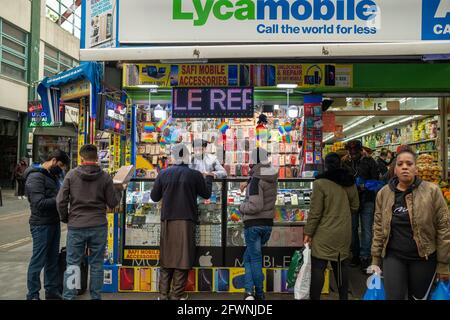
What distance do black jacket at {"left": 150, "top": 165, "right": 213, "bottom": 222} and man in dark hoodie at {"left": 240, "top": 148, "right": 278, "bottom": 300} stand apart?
1.83ft

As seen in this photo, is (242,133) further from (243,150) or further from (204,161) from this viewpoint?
(204,161)

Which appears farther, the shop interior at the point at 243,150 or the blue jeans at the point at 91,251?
the shop interior at the point at 243,150

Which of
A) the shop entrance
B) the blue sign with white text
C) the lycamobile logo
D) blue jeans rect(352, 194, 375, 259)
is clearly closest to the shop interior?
blue jeans rect(352, 194, 375, 259)

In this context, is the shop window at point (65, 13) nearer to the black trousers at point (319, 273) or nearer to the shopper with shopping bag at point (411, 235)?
the black trousers at point (319, 273)

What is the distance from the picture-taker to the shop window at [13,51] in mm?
18734

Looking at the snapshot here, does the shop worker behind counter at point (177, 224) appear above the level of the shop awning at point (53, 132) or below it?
below

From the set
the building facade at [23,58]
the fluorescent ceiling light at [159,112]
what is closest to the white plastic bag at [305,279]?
the fluorescent ceiling light at [159,112]

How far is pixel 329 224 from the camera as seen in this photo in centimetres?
412

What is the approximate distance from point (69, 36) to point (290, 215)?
23.3 m

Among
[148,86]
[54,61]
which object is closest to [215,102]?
[148,86]

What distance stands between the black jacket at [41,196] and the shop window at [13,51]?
1649 cm

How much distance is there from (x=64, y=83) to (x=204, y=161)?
259 centimetres
